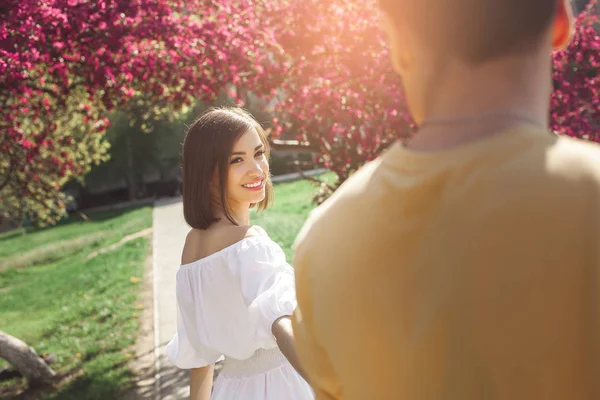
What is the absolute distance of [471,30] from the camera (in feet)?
2.93

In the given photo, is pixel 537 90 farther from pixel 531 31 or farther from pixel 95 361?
pixel 95 361

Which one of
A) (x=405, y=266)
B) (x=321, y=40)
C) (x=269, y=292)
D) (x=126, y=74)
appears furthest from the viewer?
(x=321, y=40)

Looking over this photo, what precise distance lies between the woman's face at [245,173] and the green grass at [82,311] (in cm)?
423

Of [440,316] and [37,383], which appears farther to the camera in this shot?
[37,383]

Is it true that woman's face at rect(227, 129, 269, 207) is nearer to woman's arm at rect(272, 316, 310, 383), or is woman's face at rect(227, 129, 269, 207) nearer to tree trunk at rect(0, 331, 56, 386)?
woman's arm at rect(272, 316, 310, 383)

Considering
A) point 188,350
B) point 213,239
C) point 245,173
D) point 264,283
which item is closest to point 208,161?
point 245,173

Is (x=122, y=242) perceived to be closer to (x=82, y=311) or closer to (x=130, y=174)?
(x=82, y=311)

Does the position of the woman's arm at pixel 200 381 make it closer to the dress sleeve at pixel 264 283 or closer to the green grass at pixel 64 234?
the dress sleeve at pixel 264 283

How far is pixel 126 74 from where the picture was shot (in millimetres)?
6047

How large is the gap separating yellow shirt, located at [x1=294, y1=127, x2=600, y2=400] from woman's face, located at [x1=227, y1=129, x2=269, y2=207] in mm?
1455

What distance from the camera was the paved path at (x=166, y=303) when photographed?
610 cm

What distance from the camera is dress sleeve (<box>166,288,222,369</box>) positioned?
8.20 ft

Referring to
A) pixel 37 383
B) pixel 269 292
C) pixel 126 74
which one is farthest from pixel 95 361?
pixel 269 292

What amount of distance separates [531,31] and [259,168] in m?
1.68
